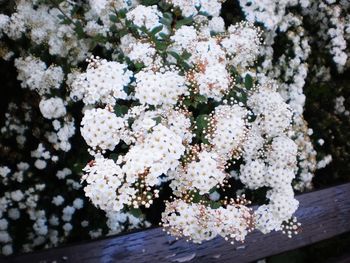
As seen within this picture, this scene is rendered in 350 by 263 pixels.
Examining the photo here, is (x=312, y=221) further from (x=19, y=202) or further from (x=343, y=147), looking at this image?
(x=19, y=202)

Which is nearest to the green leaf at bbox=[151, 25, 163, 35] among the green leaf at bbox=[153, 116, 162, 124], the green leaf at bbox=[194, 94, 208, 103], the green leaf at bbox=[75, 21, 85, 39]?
the green leaf at bbox=[194, 94, 208, 103]

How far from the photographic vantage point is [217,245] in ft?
8.62

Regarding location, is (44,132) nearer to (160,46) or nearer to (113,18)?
(113,18)

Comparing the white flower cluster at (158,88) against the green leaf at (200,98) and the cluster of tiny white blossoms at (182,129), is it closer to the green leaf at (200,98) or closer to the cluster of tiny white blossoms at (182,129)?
the cluster of tiny white blossoms at (182,129)

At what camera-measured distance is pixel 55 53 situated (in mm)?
2629

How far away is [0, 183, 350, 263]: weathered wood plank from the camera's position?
2.29 m

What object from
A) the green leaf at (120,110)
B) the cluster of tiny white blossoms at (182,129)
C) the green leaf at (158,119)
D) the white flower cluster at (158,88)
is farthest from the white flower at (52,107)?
the green leaf at (158,119)

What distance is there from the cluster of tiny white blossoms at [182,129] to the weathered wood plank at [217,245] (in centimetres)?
38

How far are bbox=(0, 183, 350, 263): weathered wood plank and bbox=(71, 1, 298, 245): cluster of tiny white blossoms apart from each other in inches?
14.9

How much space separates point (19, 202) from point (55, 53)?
1087mm

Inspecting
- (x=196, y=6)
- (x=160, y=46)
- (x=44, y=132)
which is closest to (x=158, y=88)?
(x=160, y=46)

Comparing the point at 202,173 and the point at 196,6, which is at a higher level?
the point at 196,6

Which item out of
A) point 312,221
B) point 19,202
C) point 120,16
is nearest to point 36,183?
point 19,202

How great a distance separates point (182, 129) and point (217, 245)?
102 cm
